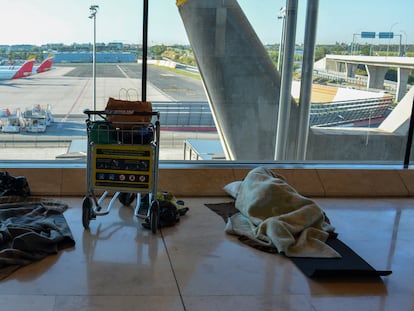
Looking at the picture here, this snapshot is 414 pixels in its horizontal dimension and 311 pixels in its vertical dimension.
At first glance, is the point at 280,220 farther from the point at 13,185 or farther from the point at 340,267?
the point at 13,185

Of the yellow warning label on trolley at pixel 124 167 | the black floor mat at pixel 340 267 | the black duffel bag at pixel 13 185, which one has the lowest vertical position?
the black floor mat at pixel 340 267

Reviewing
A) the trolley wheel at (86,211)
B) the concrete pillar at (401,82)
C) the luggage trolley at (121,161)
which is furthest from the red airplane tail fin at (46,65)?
the concrete pillar at (401,82)

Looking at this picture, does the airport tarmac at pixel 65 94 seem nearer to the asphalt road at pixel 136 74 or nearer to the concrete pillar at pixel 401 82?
the asphalt road at pixel 136 74

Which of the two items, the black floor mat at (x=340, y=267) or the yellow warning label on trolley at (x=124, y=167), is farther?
the yellow warning label on trolley at (x=124, y=167)

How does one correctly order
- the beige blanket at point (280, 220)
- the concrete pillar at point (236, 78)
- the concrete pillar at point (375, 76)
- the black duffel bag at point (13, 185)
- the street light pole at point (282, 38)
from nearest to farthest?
the beige blanket at point (280, 220)
the black duffel bag at point (13, 185)
the concrete pillar at point (236, 78)
the street light pole at point (282, 38)
the concrete pillar at point (375, 76)

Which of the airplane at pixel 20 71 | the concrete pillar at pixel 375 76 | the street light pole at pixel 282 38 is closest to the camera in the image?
the airplane at pixel 20 71

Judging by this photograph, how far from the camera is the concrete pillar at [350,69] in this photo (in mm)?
4820

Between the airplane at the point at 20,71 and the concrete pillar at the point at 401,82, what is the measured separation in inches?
164

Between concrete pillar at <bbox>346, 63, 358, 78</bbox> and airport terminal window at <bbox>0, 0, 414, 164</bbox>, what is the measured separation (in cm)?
2

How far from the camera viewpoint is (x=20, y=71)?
419cm

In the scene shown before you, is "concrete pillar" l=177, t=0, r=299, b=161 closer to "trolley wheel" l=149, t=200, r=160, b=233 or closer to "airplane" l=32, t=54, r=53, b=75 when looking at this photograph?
"airplane" l=32, t=54, r=53, b=75

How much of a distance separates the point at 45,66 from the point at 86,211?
6.15ft

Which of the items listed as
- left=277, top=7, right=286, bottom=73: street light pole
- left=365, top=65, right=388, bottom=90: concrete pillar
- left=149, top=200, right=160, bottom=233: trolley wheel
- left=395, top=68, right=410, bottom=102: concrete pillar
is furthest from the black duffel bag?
left=395, top=68, right=410, bottom=102: concrete pillar

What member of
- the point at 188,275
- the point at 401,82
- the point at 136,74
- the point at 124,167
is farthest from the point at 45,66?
the point at 401,82
